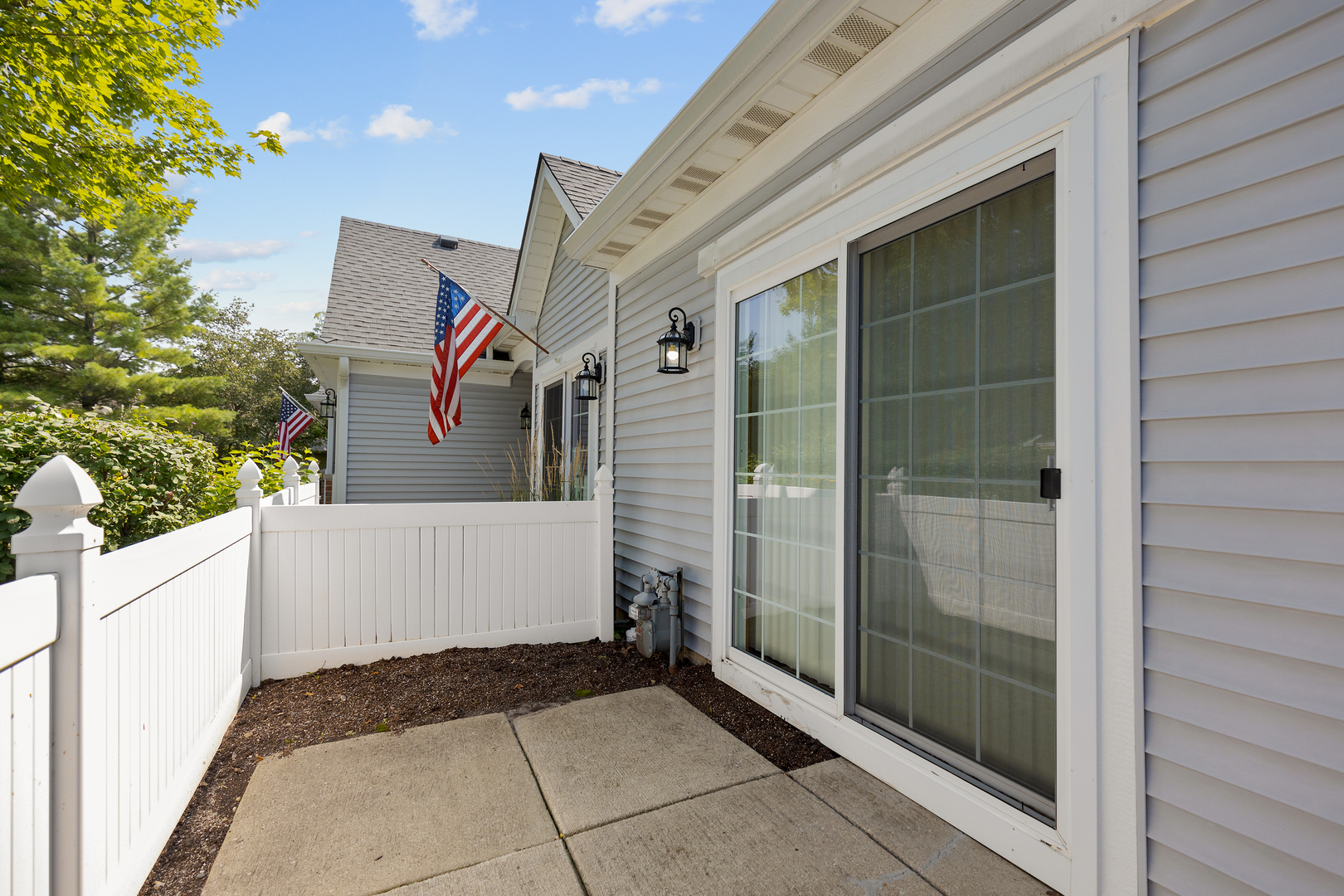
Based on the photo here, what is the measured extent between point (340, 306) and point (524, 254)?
3.34m

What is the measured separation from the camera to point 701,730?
2.71 m

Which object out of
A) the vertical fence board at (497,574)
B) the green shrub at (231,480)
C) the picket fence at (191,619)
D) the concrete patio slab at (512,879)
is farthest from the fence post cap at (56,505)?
the vertical fence board at (497,574)

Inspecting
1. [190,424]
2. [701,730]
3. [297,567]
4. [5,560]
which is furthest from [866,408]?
[190,424]

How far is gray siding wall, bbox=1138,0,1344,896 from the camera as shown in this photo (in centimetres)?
118

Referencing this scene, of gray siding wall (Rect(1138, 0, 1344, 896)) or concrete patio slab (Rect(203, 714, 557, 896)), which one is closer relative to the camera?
gray siding wall (Rect(1138, 0, 1344, 896))

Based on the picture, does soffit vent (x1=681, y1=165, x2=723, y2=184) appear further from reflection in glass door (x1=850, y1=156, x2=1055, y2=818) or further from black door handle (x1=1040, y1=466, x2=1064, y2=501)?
black door handle (x1=1040, y1=466, x2=1064, y2=501)

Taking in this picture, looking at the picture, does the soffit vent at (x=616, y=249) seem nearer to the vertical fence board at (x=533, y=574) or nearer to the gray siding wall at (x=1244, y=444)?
the vertical fence board at (x=533, y=574)

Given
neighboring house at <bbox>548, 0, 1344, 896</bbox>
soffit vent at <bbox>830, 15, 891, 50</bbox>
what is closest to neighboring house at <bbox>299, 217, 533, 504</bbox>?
neighboring house at <bbox>548, 0, 1344, 896</bbox>

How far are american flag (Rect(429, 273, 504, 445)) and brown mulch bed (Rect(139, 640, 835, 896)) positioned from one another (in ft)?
6.30

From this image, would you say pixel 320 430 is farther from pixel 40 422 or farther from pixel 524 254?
pixel 40 422

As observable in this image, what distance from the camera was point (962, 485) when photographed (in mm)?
1958

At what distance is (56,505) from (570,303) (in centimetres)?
526

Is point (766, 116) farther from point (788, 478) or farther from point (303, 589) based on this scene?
point (303, 589)

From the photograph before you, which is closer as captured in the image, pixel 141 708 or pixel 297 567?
pixel 141 708
